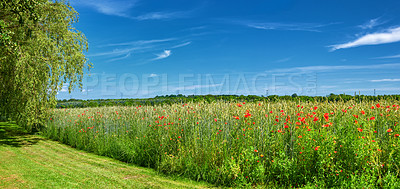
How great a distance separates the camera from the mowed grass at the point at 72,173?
20.1ft

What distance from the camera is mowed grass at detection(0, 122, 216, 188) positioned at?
6121mm

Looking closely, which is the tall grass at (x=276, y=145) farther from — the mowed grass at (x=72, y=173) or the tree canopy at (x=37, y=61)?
the tree canopy at (x=37, y=61)

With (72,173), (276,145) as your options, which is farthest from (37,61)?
(276,145)

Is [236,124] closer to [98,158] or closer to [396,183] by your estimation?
[396,183]

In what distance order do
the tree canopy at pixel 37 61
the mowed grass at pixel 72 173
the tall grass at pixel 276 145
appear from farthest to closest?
1. the tree canopy at pixel 37 61
2. the mowed grass at pixel 72 173
3. the tall grass at pixel 276 145

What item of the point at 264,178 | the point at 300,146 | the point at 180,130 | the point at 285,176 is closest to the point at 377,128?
the point at 300,146

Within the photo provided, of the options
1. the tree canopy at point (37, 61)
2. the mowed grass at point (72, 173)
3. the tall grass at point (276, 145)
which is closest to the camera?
the tall grass at point (276, 145)

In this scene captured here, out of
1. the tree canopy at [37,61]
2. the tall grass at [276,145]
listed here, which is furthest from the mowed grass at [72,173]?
the tree canopy at [37,61]

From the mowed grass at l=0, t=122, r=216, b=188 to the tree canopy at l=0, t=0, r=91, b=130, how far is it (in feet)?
9.26

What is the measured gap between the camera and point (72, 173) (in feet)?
23.4

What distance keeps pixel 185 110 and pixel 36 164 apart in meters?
5.42

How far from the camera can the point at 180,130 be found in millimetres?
7277

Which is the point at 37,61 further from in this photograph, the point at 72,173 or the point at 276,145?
the point at 276,145

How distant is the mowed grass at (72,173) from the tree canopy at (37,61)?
2.82 m
